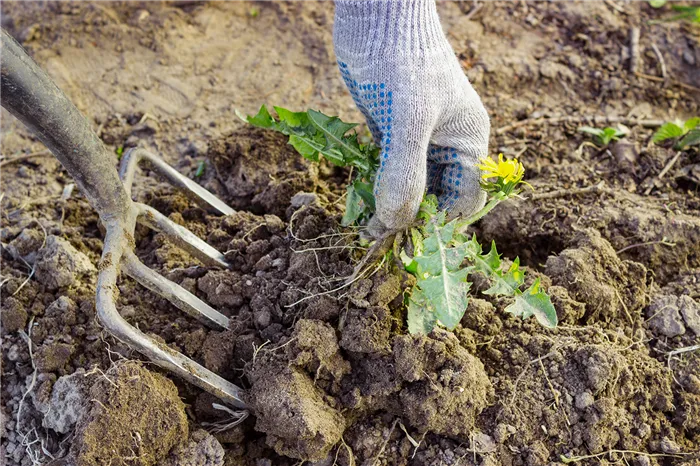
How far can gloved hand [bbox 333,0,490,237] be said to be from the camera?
7.08ft

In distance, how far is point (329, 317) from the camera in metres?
2.24

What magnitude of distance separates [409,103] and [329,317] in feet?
2.55

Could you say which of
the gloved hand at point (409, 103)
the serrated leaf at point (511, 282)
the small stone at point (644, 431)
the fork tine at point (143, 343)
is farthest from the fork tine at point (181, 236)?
the small stone at point (644, 431)

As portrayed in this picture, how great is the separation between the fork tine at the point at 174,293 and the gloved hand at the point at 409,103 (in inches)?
25.8

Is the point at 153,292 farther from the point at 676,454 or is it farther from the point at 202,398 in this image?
the point at 676,454

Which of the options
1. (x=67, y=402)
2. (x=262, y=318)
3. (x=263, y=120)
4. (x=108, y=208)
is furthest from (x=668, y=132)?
(x=67, y=402)

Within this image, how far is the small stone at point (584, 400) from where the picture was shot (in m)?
2.19

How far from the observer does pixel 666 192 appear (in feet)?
10.0

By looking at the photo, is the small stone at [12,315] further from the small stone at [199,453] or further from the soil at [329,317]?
the small stone at [199,453]

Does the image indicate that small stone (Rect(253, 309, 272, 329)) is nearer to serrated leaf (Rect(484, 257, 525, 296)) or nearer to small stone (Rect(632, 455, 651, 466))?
serrated leaf (Rect(484, 257, 525, 296))

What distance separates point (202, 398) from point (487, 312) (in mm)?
1059

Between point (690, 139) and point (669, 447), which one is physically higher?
point (690, 139)

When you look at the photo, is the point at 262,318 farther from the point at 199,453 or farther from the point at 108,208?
the point at 108,208

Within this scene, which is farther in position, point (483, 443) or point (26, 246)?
point (26, 246)
